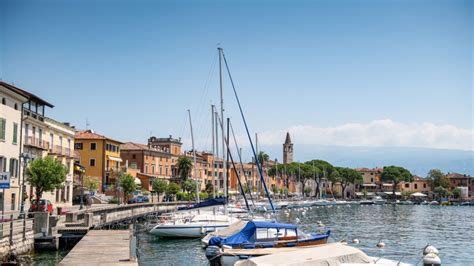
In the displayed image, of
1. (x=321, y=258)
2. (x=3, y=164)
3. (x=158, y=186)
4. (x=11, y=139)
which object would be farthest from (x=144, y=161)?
(x=321, y=258)

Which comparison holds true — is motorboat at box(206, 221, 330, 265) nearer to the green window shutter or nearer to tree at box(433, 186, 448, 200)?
the green window shutter

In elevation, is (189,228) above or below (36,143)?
below

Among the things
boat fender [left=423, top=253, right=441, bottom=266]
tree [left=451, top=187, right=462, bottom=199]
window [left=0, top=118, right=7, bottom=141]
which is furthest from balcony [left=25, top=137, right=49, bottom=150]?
tree [left=451, top=187, right=462, bottom=199]

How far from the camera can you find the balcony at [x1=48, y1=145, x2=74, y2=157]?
65025 millimetres

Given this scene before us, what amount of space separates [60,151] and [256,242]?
140 feet

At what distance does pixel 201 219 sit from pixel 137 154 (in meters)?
69.1

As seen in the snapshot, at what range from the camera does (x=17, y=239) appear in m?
31.7

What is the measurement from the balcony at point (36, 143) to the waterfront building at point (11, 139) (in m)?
2.75

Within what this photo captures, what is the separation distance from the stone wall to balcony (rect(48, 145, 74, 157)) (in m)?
30.6

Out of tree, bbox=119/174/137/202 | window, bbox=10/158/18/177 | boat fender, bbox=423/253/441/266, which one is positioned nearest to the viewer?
boat fender, bbox=423/253/441/266

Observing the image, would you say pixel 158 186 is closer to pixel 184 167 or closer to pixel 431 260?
pixel 184 167

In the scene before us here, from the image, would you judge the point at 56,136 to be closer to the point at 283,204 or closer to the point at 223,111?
the point at 223,111

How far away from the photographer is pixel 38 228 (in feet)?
117

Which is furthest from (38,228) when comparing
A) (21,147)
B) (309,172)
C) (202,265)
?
(309,172)
